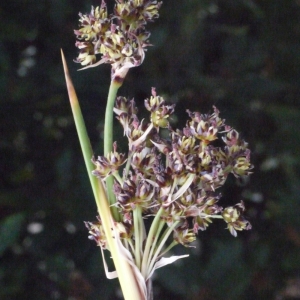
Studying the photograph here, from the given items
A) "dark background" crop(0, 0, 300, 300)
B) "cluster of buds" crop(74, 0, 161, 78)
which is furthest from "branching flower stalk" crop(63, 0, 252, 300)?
"dark background" crop(0, 0, 300, 300)

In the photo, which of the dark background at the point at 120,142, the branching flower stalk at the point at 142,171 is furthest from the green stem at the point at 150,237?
the dark background at the point at 120,142

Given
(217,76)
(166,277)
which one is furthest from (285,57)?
(166,277)

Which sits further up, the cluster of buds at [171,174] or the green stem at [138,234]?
the cluster of buds at [171,174]

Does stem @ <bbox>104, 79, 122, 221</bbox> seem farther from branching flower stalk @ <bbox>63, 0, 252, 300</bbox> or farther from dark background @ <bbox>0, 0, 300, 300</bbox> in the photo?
dark background @ <bbox>0, 0, 300, 300</bbox>

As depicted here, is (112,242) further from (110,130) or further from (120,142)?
(120,142)

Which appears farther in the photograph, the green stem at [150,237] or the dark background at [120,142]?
the dark background at [120,142]

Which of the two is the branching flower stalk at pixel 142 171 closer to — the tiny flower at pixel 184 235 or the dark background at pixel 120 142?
the tiny flower at pixel 184 235

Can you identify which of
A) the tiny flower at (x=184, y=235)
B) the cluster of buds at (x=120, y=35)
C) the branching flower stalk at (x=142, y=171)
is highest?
the cluster of buds at (x=120, y=35)
